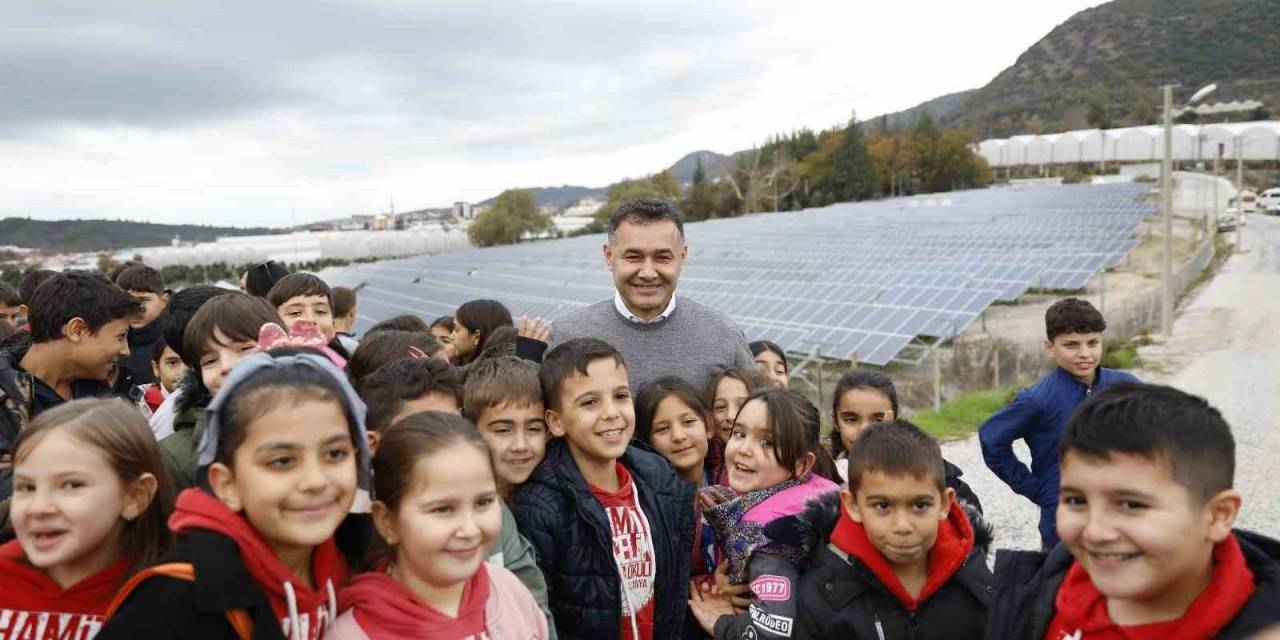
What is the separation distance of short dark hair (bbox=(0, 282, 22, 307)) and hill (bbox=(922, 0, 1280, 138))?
103805mm

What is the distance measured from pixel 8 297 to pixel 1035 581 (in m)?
7.69

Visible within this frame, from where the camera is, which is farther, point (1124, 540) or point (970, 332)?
point (970, 332)

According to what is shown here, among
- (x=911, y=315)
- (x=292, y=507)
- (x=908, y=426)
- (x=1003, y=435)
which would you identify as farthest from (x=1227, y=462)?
(x=911, y=315)

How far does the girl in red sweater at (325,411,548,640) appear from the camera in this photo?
75.2 inches

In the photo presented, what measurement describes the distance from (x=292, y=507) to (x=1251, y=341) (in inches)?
807

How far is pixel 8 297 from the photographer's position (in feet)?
21.5

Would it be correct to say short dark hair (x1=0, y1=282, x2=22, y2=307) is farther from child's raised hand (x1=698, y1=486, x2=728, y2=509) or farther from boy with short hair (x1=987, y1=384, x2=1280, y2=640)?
boy with short hair (x1=987, y1=384, x2=1280, y2=640)

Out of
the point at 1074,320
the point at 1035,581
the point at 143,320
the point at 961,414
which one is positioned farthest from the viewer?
the point at 961,414

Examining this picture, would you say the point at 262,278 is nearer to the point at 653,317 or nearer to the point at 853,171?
the point at 653,317

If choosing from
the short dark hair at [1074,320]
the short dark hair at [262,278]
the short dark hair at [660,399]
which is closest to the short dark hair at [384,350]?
the short dark hair at [660,399]

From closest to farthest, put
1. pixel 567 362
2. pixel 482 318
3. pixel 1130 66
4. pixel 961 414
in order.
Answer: pixel 567 362 < pixel 482 318 < pixel 961 414 < pixel 1130 66

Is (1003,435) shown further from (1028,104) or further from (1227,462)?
(1028,104)

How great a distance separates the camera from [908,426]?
264 cm

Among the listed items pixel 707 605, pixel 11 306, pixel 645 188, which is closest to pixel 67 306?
pixel 707 605
